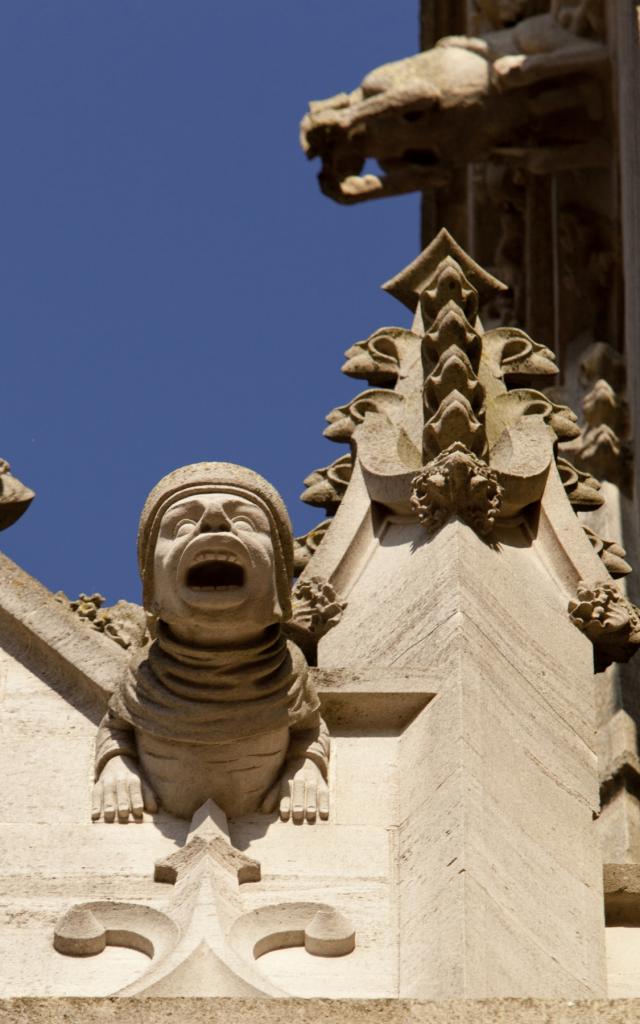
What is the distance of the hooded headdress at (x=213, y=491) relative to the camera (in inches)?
416

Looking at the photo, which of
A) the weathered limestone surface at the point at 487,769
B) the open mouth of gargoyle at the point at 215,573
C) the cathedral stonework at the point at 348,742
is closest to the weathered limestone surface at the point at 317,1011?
the cathedral stonework at the point at 348,742

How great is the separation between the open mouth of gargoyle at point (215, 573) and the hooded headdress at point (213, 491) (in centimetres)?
12

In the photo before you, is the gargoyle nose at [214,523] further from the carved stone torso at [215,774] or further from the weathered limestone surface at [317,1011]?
the weathered limestone surface at [317,1011]

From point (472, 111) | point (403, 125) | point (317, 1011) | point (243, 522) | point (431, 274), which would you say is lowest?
point (317, 1011)

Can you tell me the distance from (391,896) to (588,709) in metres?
1.48

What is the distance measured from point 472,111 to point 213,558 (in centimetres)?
1308

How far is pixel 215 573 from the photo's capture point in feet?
34.7

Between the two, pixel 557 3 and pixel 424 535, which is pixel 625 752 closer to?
pixel 424 535

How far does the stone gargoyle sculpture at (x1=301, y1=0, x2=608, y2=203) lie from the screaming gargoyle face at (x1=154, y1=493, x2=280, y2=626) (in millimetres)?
12159

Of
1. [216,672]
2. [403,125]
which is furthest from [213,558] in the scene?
[403,125]

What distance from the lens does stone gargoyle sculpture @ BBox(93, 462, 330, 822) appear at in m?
10.5

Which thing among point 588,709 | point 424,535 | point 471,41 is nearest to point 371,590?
point 424,535

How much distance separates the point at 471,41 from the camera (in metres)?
23.9

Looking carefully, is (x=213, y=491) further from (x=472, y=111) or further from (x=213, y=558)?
(x=472, y=111)
